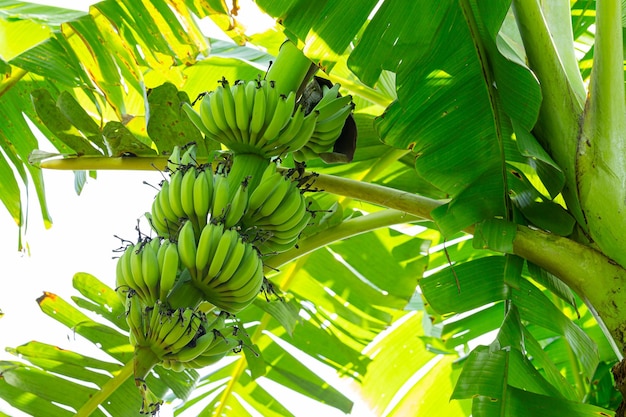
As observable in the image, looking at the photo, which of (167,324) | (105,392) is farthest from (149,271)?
(105,392)

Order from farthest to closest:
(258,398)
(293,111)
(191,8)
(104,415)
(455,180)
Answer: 1. (258,398)
2. (104,415)
3. (191,8)
4. (455,180)
5. (293,111)

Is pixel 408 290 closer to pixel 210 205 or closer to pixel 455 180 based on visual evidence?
pixel 455 180

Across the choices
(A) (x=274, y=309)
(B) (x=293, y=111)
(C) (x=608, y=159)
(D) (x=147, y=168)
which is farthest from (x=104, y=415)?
(C) (x=608, y=159)

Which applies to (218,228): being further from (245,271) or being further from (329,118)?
(329,118)

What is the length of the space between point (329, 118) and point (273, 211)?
0.25 meters

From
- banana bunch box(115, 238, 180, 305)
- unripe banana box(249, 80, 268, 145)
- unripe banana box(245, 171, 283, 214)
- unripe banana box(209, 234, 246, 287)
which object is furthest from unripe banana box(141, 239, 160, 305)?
unripe banana box(249, 80, 268, 145)

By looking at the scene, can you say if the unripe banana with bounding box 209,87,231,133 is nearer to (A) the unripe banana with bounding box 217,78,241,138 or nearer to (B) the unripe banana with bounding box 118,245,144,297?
(A) the unripe banana with bounding box 217,78,241,138

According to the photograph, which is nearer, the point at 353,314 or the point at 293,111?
the point at 293,111

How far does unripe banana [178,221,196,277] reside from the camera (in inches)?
44.3

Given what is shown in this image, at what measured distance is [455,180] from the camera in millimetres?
1505

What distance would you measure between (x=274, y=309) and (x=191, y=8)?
31.5 inches

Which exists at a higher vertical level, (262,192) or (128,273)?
(262,192)

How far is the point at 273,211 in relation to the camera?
4.09 feet

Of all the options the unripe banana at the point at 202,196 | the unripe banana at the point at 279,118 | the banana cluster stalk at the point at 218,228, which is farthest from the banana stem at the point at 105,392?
the unripe banana at the point at 279,118
